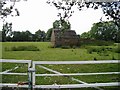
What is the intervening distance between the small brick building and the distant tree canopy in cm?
27

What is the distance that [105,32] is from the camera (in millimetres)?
8016

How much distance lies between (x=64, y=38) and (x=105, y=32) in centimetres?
126

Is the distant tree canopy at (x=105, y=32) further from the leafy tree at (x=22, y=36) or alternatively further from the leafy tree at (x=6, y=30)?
the leafy tree at (x=6, y=30)

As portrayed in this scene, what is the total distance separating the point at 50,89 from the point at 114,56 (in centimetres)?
369

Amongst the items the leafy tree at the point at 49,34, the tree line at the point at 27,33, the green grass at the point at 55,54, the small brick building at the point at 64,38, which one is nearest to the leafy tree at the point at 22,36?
the tree line at the point at 27,33

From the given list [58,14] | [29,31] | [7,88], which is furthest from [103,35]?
[7,88]

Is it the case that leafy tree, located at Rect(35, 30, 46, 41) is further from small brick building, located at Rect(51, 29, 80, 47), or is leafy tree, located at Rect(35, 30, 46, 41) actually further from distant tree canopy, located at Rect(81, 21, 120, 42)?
distant tree canopy, located at Rect(81, 21, 120, 42)

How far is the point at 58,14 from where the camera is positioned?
696 centimetres

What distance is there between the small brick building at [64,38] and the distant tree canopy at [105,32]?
0.27 meters

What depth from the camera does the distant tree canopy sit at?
24.3 ft

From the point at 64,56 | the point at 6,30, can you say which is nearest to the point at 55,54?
the point at 64,56

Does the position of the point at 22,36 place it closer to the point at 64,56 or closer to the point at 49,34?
the point at 49,34

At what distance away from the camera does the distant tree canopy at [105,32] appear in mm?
7414

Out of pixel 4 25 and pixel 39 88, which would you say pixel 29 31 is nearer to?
pixel 4 25
